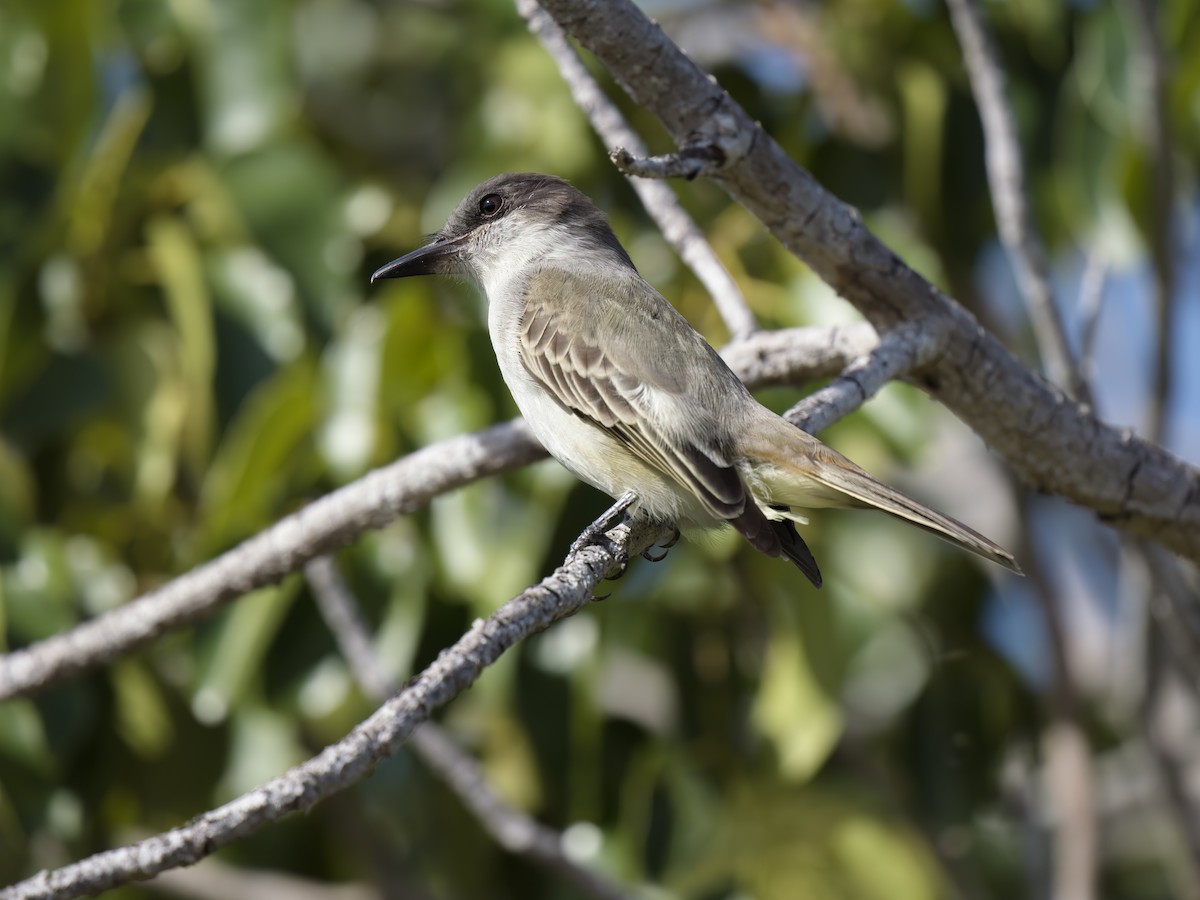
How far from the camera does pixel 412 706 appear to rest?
1.94m

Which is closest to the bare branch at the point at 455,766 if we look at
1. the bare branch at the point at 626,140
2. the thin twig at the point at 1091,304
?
the bare branch at the point at 626,140

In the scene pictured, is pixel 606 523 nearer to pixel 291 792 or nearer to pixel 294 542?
pixel 294 542

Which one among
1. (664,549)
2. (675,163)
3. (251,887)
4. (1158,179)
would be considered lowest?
(251,887)

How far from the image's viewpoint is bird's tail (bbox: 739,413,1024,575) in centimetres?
281

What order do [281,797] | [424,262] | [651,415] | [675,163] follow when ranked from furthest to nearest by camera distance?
[424,262] < [651,415] < [675,163] < [281,797]

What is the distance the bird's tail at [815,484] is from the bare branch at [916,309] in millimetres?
279

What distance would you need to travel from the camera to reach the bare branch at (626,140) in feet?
10.9

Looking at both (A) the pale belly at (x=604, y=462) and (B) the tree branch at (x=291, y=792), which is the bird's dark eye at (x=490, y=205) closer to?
(A) the pale belly at (x=604, y=462)

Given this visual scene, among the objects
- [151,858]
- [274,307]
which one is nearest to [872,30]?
[274,307]

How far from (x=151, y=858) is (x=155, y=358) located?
244 centimetres

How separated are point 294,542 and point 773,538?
1.07 m

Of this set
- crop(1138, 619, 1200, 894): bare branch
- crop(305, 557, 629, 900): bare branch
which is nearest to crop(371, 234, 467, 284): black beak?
crop(305, 557, 629, 900): bare branch

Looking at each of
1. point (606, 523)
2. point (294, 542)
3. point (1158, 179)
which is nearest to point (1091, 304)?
point (1158, 179)

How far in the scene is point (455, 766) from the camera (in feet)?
12.2
